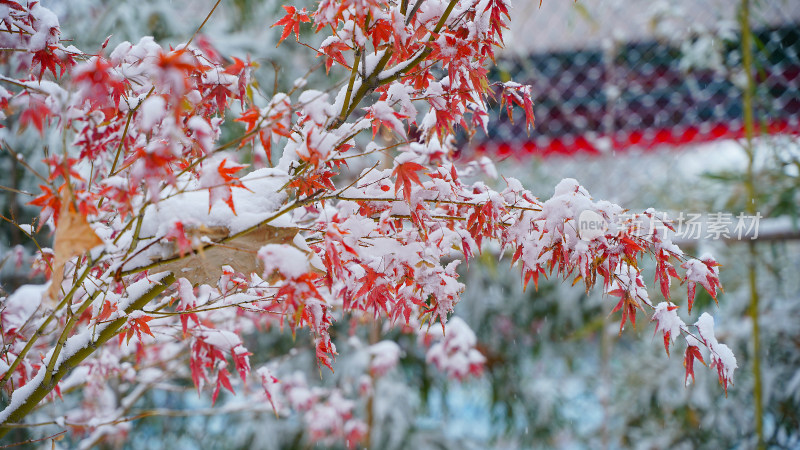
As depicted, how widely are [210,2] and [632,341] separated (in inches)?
115

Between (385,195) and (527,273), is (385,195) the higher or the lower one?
the higher one

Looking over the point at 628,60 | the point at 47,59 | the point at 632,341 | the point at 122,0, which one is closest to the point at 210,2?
the point at 122,0

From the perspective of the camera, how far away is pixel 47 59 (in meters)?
0.85

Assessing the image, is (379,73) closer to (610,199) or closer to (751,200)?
(751,200)

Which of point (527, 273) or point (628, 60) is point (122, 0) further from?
point (628, 60)

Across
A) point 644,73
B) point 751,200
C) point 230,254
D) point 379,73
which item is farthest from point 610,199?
point 230,254

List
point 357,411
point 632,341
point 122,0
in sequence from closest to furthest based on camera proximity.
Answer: point 122,0 < point 357,411 < point 632,341

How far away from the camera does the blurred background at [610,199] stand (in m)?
2.05

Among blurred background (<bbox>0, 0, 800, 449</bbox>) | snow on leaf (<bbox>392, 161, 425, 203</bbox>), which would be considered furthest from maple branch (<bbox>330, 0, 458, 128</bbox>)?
blurred background (<bbox>0, 0, 800, 449</bbox>)

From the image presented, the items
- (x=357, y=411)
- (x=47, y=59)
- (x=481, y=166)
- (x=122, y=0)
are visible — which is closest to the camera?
(x=47, y=59)

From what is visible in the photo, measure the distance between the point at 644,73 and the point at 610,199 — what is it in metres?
0.82

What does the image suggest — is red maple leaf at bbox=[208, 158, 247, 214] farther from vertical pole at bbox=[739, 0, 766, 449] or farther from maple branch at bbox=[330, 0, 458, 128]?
vertical pole at bbox=[739, 0, 766, 449]

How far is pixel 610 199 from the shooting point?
2324 mm

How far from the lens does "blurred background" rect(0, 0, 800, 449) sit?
2.05 m
